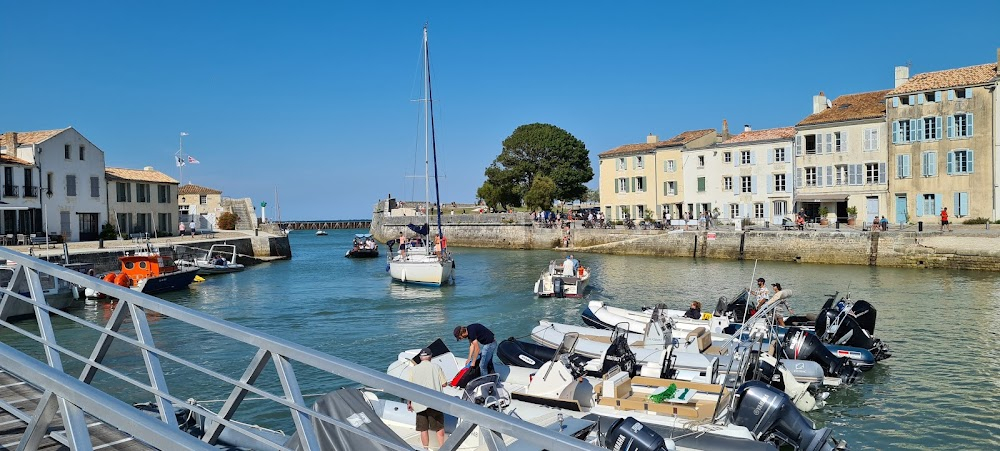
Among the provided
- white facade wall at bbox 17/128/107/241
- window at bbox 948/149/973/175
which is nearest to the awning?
window at bbox 948/149/973/175

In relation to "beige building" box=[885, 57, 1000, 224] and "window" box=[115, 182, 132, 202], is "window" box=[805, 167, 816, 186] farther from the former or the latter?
"window" box=[115, 182, 132, 202]

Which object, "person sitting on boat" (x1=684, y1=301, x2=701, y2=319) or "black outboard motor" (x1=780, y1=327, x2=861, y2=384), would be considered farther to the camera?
"person sitting on boat" (x1=684, y1=301, x2=701, y2=319)

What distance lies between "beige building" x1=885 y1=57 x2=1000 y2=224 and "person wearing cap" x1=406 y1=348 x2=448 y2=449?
45.8 metres

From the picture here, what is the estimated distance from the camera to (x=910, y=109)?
4953 cm

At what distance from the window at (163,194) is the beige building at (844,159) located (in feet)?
154

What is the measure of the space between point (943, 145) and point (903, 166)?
281 centimetres

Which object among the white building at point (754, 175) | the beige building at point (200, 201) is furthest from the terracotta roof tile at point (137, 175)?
the white building at point (754, 175)

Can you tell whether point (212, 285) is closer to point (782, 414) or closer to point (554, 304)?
point (554, 304)

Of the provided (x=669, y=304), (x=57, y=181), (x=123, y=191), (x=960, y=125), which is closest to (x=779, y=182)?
(x=960, y=125)

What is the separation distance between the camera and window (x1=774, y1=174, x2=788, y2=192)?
190 feet

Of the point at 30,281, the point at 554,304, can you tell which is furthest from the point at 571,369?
the point at 554,304

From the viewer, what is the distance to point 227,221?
75.2 meters

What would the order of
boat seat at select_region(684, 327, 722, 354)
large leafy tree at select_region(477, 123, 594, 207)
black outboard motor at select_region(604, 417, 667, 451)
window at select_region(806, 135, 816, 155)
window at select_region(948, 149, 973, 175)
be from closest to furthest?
black outboard motor at select_region(604, 417, 667, 451) → boat seat at select_region(684, 327, 722, 354) → window at select_region(948, 149, 973, 175) → window at select_region(806, 135, 816, 155) → large leafy tree at select_region(477, 123, 594, 207)

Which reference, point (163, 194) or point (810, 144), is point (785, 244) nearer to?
point (810, 144)
